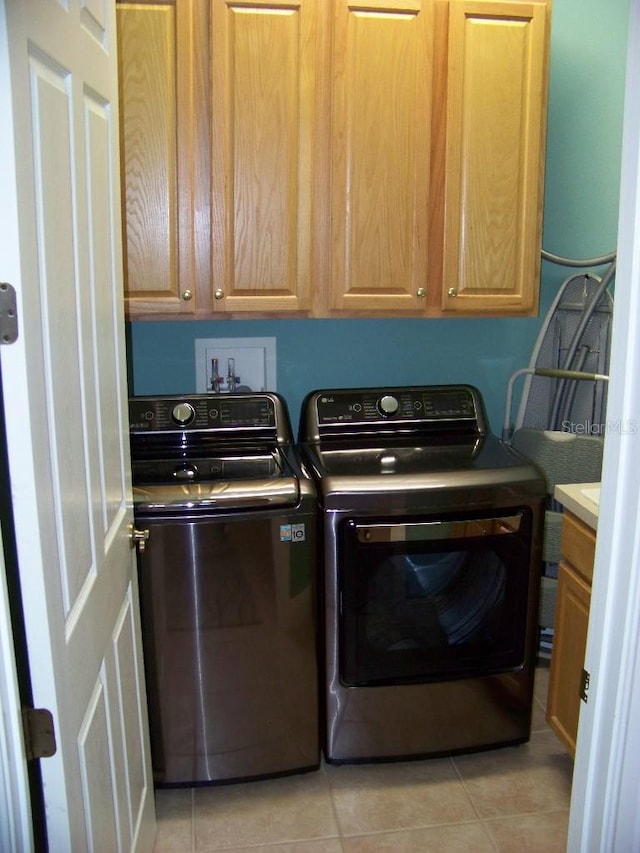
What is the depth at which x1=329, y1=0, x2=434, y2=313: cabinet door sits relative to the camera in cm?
221

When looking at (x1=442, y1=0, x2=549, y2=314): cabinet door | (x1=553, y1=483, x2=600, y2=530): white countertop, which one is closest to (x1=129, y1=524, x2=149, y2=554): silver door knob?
(x1=553, y1=483, x2=600, y2=530): white countertop

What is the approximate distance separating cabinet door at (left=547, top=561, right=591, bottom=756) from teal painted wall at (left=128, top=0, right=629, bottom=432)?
91cm

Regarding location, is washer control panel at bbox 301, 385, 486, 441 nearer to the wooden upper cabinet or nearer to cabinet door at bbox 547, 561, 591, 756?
the wooden upper cabinet

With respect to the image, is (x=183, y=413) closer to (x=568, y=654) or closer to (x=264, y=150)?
(x=264, y=150)

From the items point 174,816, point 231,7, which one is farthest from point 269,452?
point 231,7

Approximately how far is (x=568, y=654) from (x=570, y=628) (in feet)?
0.25

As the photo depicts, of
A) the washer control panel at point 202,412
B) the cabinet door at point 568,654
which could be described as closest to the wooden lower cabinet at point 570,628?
the cabinet door at point 568,654

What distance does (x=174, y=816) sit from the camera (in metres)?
2.16

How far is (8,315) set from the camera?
963 mm

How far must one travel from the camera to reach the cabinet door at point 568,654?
6.84 feet

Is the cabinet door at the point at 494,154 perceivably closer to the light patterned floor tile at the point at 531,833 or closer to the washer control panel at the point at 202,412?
the washer control panel at the point at 202,412

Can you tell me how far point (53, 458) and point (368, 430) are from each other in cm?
152

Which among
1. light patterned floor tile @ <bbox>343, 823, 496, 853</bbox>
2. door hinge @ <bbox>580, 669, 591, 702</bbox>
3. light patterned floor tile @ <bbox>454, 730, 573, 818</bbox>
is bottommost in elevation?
light patterned floor tile @ <bbox>343, 823, 496, 853</bbox>

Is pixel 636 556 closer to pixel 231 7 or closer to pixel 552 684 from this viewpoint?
pixel 552 684
